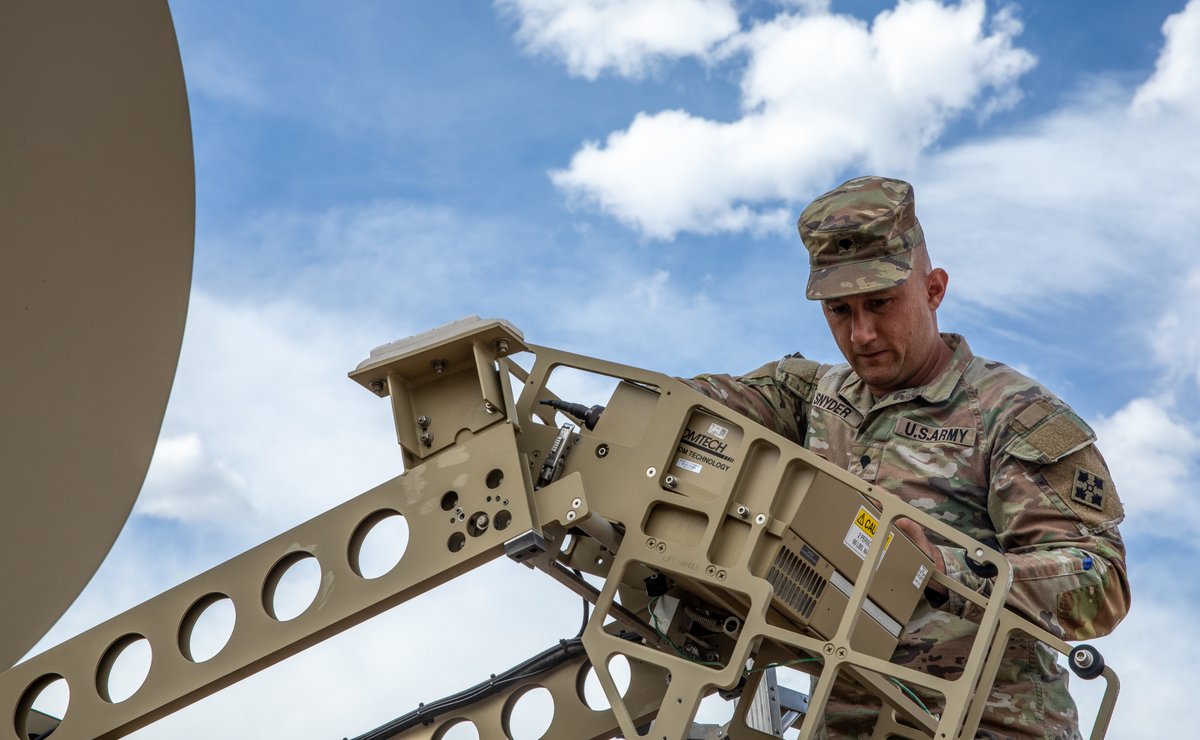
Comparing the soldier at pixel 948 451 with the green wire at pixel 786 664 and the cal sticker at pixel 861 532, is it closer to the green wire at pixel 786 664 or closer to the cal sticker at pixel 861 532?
the cal sticker at pixel 861 532

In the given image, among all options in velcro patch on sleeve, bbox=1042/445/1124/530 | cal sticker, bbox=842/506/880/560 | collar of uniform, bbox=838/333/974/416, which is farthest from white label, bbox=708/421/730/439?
velcro patch on sleeve, bbox=1042/445/1124/530

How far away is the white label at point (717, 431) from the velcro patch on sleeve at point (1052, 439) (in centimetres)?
136

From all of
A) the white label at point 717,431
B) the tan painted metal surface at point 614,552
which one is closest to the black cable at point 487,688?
the tan painted metal surface at point 614,552

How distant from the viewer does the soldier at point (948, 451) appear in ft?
18.2

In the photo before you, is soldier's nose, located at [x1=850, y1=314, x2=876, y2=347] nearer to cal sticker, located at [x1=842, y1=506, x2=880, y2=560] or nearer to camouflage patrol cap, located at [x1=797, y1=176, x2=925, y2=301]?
camouflage patrol cap, located at [x1=797, y1=176, x2=925, y2=301]

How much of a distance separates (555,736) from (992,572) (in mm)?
1950

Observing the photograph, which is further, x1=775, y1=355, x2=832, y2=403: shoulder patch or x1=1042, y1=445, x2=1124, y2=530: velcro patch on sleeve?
x1=775, y1=355, x2=832, y2=403: shoulder patch

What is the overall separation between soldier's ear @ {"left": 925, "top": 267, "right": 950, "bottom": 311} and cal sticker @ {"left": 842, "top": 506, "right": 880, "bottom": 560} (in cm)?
139

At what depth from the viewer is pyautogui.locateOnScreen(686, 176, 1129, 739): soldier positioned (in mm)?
5559

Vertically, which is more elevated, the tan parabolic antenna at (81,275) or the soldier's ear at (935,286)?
the soldier's ear at (935,286)

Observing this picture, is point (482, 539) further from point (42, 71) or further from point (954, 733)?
point (42, 71)

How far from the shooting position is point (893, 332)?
6.08 meters

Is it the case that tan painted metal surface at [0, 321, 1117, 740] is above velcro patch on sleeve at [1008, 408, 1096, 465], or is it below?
below

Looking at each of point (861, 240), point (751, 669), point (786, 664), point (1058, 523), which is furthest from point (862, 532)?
point (861, 240)
